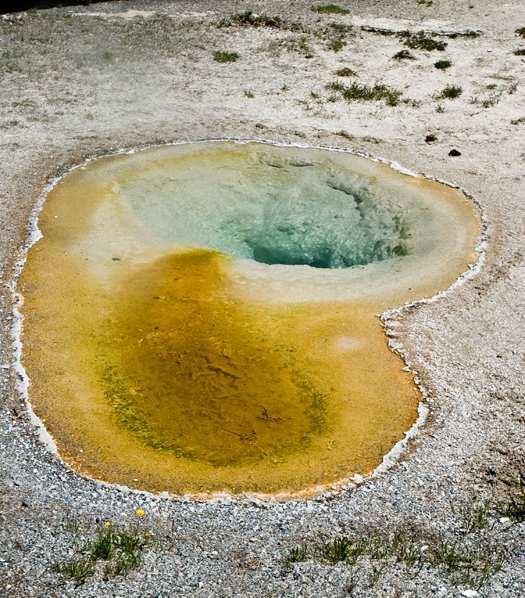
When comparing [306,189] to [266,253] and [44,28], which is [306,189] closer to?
[266,253]

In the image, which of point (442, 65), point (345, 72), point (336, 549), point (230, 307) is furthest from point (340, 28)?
point (336, 549)

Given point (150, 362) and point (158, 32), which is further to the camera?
point (158, 32)

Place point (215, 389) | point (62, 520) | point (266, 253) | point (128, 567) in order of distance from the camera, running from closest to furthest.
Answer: point (128, 567), point (62, 520), point (215, 389), point (266, 253)

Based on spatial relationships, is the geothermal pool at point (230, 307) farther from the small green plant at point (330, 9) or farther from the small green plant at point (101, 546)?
the small green plant at point (330, 9)

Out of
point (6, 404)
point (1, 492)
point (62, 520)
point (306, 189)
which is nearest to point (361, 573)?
point (62, 520)

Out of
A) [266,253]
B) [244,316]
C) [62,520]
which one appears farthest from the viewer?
[266,253]
